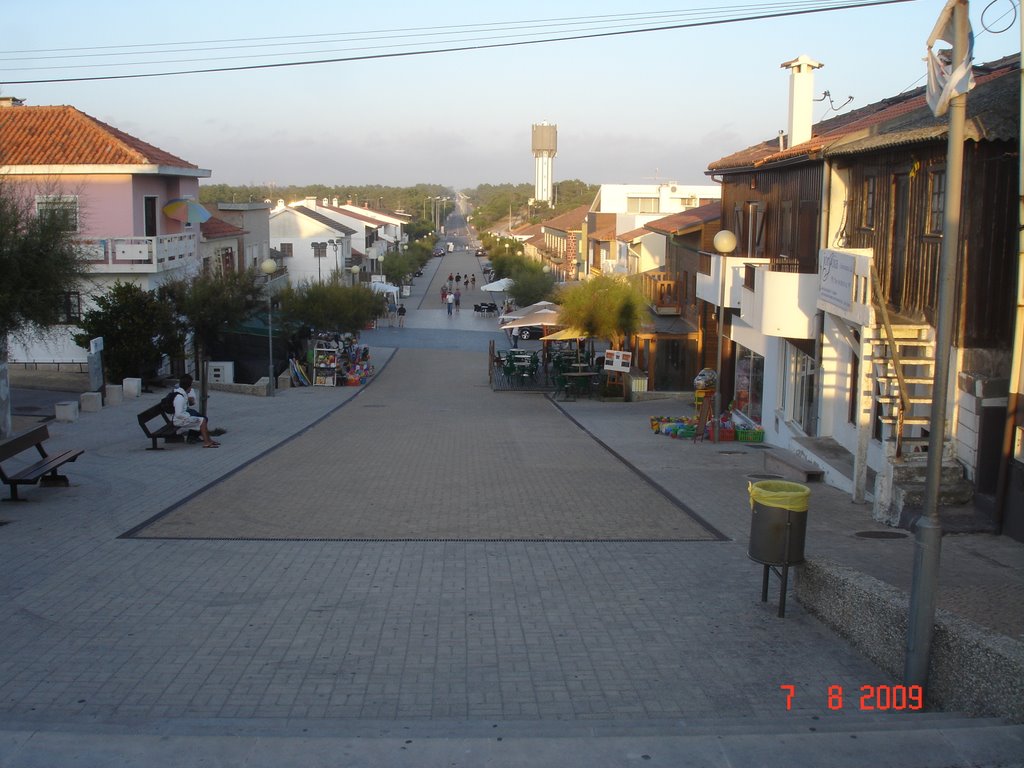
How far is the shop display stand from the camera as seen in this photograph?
3381cm

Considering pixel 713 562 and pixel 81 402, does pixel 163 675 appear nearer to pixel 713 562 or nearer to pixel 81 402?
pixel 713 562

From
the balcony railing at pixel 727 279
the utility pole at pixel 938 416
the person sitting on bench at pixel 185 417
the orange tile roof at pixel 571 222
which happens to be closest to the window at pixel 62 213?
the person sitting on bench at pixel 185 417

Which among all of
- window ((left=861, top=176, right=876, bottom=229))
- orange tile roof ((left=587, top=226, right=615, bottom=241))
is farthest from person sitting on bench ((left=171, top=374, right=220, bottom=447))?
orange tile roof ((left=587, top=226, right=615, bottom=241))

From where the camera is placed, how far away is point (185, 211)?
113 feet

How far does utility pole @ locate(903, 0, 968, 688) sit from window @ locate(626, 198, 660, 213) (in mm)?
70570

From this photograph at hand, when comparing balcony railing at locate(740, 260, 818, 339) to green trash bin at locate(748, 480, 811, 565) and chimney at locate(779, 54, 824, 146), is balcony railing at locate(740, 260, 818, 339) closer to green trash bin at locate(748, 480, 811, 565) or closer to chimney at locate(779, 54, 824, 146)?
chimney at locate(779, 54, 824, 146)

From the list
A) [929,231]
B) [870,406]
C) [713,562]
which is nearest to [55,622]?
[713,562]

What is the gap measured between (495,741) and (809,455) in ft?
37.4

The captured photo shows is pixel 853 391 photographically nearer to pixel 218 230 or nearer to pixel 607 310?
pixel 607 310

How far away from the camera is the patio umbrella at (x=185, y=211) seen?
33438mm

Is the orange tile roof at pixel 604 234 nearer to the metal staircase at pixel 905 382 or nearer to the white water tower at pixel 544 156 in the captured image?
the metal staircase at pixel 905 382

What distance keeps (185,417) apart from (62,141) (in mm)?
17771

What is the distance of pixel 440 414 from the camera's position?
86.0ft
